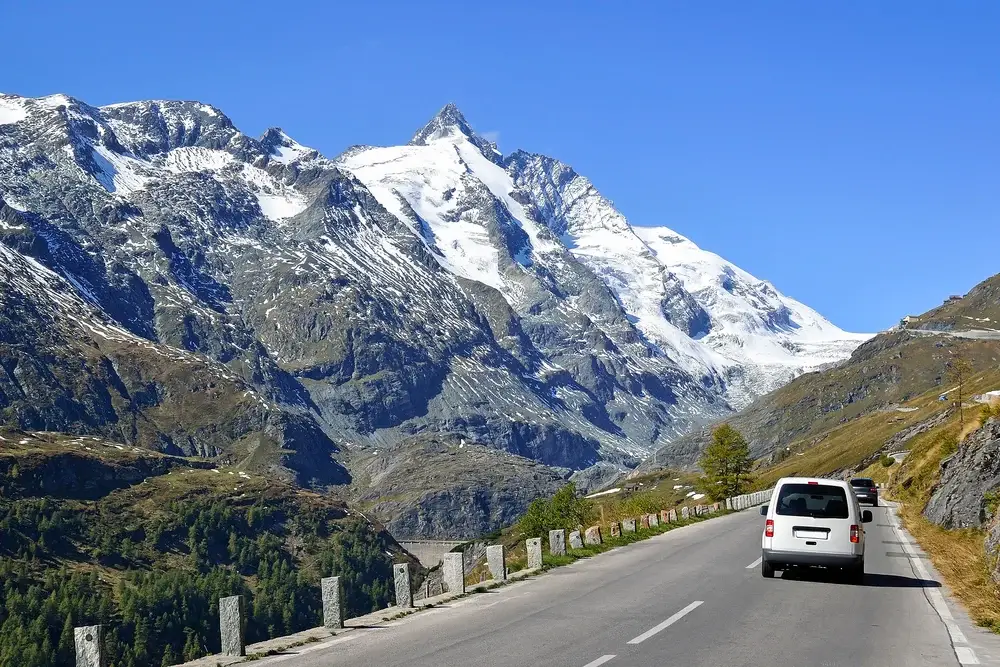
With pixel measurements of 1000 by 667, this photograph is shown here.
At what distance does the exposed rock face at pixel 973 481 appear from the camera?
34000 millimetres

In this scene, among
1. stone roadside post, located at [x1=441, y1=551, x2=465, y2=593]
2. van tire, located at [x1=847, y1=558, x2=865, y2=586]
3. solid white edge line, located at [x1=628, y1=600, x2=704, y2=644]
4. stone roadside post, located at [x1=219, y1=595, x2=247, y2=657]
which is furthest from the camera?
van tire, located at [x1=847, y1=558, x2=865, y2=586]

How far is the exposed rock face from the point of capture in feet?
112

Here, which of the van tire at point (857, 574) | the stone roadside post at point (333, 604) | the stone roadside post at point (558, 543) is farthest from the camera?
the stone roadside post at point (558, 543)

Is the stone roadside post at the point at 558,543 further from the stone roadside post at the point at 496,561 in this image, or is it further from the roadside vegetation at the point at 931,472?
the roadside vegetation at the point at 931,472

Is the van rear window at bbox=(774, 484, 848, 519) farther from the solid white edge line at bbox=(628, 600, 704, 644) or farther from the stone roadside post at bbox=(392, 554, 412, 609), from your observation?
the stone roadside post at bbox=(392, 554, 412, 609)

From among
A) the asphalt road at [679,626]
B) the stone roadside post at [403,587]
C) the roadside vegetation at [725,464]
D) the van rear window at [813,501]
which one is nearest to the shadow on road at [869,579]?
the asphalt road at [679,626]

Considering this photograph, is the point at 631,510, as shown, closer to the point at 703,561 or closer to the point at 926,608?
the point at 703,561

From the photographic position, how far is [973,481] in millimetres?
35250

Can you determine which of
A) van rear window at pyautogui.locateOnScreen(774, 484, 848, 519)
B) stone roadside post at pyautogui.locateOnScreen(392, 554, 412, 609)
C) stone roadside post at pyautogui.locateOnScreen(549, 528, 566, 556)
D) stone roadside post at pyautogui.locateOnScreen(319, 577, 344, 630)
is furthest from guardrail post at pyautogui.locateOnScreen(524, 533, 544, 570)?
stone roadside post at pyautogui.locateOnScreen(319, 577, 344, 630)

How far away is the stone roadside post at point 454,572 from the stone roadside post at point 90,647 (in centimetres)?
971

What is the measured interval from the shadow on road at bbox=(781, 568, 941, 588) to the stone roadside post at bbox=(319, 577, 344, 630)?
41.3 feet

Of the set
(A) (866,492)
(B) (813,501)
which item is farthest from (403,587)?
(A) (866,492)

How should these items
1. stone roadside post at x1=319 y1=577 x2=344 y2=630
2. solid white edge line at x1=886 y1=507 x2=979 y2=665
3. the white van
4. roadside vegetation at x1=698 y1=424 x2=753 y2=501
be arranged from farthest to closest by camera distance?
roadside vegetation at x1=698 y1=424 x2=753 y2=501, the white van, stone roadside post at x1=319 y1=577 x2=344 y2=630, solid white edge line at x1=886 y1=507 x2=979 y2=665

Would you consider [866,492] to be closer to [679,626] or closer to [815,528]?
[815,528]
